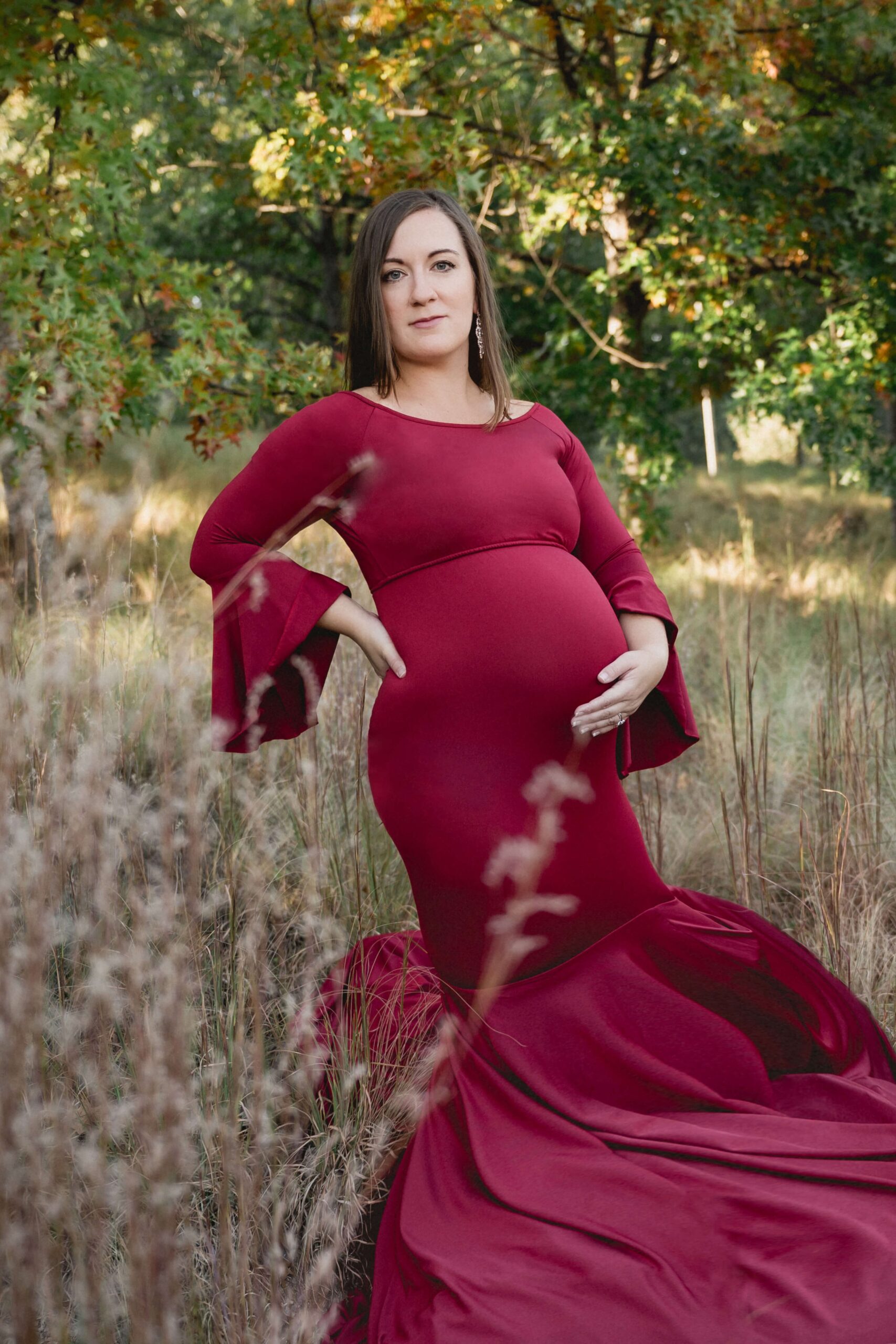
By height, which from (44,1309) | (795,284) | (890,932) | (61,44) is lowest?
(890,932)

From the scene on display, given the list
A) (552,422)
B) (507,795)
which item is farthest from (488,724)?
(552,422)

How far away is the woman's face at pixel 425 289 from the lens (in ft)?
6.86

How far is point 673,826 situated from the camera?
344cm

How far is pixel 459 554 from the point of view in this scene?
80.3 inches

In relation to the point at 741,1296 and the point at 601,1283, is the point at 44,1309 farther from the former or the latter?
the point at 741,1296

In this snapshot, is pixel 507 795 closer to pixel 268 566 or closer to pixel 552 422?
pixel 268 566

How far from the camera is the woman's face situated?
209 cm

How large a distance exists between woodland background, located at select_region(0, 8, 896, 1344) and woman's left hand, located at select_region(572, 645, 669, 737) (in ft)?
1.86

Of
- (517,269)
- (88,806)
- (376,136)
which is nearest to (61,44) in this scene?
(376,136)

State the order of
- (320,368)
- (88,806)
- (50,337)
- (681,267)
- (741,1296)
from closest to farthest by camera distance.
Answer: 1. (88,806)
2. (741,1296)
3. (50,337)
4. (320,368)
5. (681,267)

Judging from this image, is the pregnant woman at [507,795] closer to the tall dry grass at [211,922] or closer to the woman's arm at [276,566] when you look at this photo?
the woman's arm at [276,566]

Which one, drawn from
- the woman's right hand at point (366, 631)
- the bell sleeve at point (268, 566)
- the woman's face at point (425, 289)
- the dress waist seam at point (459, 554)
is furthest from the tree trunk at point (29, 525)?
the woman's face at point (425, 289)

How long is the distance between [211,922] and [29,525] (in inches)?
44.4

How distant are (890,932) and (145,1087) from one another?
92.2 inches
